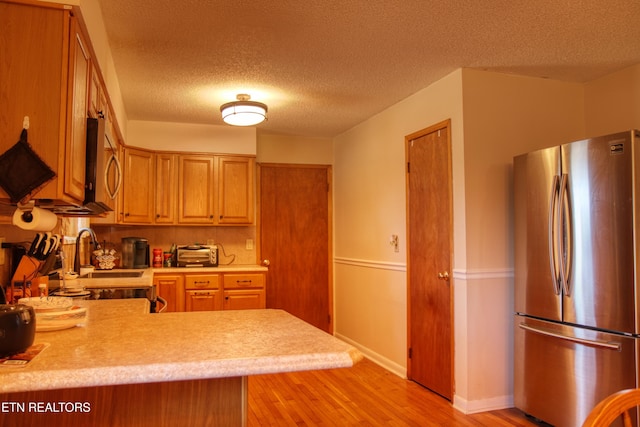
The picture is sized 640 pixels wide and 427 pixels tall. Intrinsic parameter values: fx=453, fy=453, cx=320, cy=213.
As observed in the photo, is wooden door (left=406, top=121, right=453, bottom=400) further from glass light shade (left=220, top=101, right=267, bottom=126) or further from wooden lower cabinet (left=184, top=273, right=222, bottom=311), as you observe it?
wooden lower cabinet (left=184, top=273, right=222, bottom=311)

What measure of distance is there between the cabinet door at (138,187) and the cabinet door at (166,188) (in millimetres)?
59

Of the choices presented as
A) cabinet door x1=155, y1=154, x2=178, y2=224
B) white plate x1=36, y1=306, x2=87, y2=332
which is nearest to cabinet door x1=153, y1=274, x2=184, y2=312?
cabinet door x1=155, y1=154, x2=178, y2=224

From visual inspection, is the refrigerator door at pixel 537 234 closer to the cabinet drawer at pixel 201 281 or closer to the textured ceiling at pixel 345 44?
the textured ceiling at pixel 345 44

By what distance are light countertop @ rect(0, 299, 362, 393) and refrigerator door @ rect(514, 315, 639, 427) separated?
1.90 meters

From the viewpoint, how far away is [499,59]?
3.03 m

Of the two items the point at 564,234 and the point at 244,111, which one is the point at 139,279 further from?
the point at 564,234

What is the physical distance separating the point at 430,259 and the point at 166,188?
2.73 meters

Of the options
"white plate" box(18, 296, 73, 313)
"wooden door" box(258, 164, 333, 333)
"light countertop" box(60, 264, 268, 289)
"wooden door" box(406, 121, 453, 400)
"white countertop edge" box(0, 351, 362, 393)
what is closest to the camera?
"white countertop edge" box(0, 351, 362, 393)

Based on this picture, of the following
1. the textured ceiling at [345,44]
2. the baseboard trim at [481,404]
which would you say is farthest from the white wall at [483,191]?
the textured ceiling at [345,44]

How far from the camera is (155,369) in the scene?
1062mm

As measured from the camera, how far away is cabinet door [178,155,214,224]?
464 cm

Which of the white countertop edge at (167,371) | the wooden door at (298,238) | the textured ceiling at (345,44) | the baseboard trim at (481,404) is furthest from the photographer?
the wooden door at (298,238)

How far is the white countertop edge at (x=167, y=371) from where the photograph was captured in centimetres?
101

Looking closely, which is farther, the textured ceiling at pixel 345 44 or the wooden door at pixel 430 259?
the wooden door at pixel 430 259
